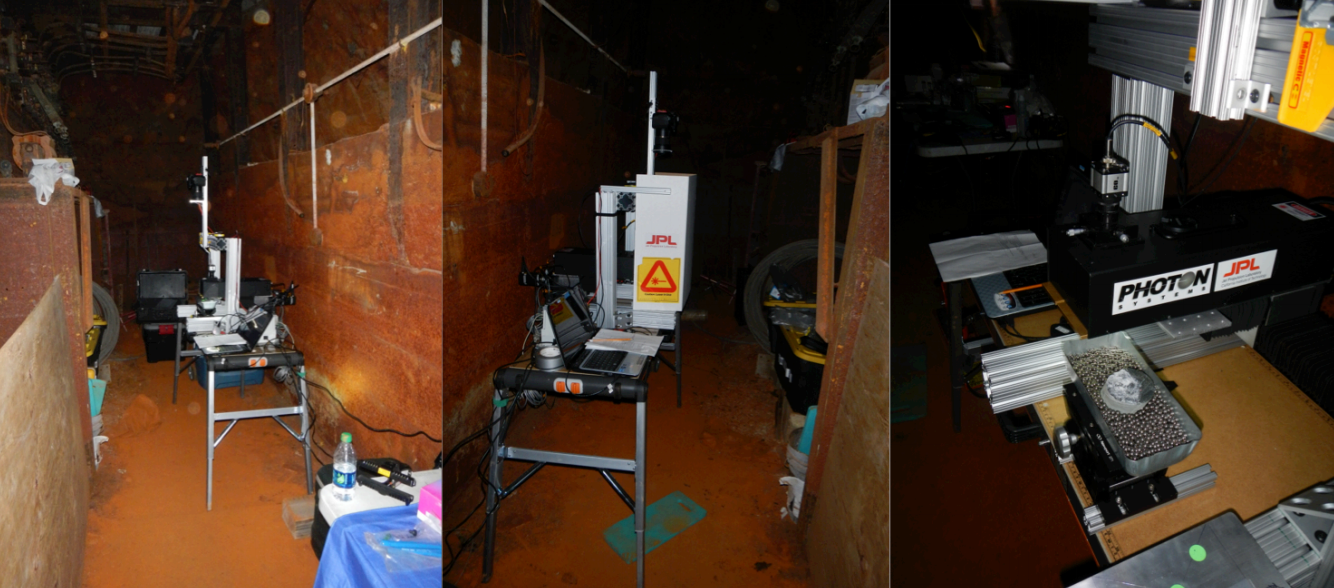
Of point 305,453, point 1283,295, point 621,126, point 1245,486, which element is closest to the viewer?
point 1245,486

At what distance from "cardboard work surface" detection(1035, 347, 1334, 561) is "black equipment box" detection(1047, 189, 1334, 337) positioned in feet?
0.63

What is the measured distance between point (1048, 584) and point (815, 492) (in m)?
0.97

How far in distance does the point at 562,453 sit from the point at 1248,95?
65.2 inches

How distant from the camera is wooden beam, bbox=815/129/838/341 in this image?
5.10 feet

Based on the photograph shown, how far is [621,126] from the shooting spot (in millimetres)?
2025

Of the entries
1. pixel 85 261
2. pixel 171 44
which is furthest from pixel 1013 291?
pixel 85 261

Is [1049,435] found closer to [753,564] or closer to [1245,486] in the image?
[1245,486]

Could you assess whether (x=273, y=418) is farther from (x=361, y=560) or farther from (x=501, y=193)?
(x=501, y=193)

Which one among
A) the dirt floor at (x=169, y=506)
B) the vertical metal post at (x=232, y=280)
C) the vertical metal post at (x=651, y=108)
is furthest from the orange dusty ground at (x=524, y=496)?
the vertical metal post at (x=651, y=108)

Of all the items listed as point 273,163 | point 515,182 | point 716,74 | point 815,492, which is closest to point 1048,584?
point 815,492

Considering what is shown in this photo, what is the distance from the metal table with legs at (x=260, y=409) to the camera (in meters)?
1.59

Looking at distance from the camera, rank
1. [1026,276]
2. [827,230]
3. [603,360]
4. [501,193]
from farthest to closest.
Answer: [501,193]
[1026,276]
[603,360]
[827,230]

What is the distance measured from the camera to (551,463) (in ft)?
5.72

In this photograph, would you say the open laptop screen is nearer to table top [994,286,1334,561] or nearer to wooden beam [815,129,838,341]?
wooden beam [815,129,838,341]
